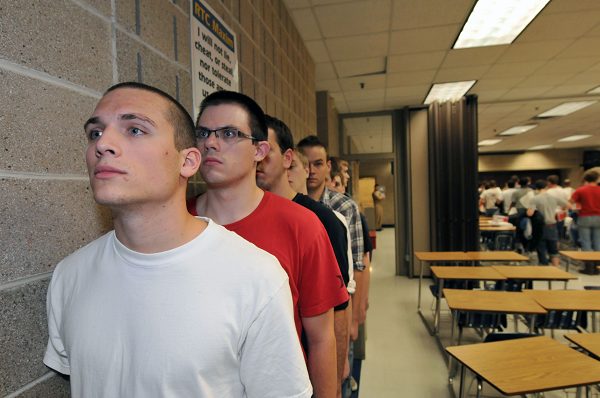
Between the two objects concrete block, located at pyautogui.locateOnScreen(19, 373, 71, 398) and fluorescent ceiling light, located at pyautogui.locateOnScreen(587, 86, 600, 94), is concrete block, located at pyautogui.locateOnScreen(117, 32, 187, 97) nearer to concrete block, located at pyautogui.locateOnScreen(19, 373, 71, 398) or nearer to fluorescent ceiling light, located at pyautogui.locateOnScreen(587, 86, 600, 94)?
concrete block, located at pyautogui.locateOnScreen(19, 373, 71, 398)

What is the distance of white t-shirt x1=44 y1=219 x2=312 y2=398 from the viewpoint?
725mm

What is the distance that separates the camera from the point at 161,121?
2.65 feet

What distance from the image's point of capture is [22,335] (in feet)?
2.61

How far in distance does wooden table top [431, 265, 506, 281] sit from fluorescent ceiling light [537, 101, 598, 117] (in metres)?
4.46

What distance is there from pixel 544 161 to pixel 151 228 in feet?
52.3

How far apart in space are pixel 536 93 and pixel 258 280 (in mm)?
6253

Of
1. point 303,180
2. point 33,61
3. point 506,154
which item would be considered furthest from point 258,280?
point 506,154

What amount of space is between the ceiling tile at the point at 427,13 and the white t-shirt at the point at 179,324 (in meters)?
2.76

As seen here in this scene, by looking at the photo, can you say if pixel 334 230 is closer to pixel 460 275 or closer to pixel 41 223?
pixel 41 223

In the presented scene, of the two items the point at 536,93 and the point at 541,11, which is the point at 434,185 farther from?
the point at 541,11

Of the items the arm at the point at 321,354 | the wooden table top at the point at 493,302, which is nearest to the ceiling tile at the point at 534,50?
the wooden table top at the point at 493,302

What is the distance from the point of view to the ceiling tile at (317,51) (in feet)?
11.7

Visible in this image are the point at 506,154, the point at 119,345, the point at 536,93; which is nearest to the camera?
the point at 119,345

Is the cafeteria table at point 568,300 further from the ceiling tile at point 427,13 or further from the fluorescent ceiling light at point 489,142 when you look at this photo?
the fluorescent ceiling light at point 489,142
